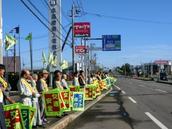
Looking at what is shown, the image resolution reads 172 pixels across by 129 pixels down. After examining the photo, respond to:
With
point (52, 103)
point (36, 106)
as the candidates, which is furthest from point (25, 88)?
point (52, 103)

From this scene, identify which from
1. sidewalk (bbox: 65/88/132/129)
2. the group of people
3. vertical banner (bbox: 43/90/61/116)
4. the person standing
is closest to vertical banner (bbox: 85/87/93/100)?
sidewalk (bbox: 65/88/132/129)

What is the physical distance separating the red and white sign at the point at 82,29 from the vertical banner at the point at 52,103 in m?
26.5

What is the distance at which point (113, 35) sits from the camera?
217 ft

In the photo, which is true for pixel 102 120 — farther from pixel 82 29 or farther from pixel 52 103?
pixel 82 29

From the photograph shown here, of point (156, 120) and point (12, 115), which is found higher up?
point (12, 115)

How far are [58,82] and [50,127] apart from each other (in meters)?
4.30

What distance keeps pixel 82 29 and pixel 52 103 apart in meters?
27.9

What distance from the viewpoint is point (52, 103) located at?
56.8 feet

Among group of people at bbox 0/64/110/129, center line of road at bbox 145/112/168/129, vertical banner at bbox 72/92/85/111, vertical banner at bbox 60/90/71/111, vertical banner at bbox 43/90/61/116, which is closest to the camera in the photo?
group of people at bbox 0/64/110/129

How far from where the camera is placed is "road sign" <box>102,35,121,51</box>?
65.8 meters

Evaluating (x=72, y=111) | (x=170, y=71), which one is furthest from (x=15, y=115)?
(x=170, y=71)

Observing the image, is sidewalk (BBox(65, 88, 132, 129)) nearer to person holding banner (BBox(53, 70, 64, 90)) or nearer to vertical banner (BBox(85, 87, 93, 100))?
person holding banner (BBox(53, 70, 64, 90))

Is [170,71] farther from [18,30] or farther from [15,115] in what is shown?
[15,115]

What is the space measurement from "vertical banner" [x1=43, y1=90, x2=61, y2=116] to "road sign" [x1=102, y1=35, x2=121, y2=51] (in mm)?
48315
